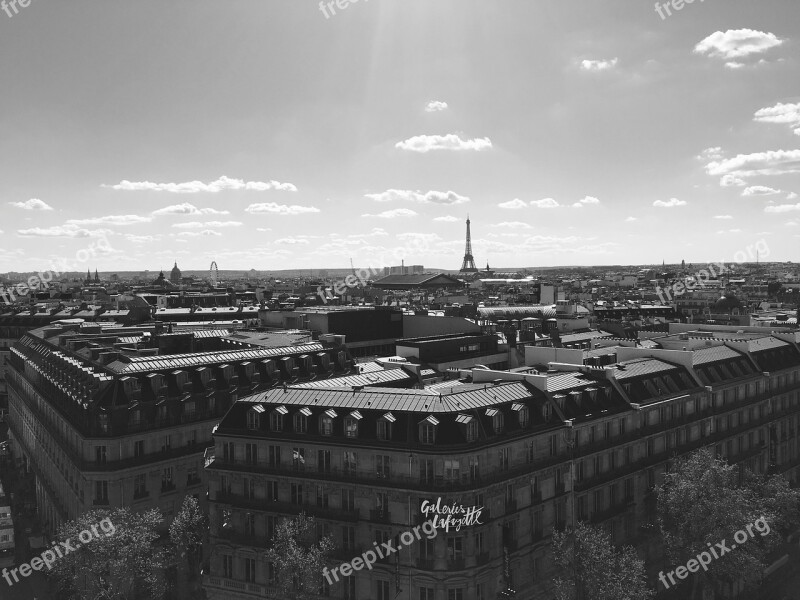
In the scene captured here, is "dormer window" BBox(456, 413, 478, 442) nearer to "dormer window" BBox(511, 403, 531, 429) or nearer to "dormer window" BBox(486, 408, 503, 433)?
"dormer window" BBox(486, 408, 503, 433)

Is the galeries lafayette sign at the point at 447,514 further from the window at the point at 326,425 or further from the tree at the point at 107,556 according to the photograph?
the tree at the point at 107,556

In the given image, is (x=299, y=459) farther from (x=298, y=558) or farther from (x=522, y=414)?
(x=522, y=414)

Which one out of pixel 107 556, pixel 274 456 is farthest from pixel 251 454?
pixel 107 556

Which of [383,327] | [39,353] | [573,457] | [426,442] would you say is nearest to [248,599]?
[426,442]

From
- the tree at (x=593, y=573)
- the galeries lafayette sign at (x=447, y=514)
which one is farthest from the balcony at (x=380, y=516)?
the tree at (x=593, y=573)

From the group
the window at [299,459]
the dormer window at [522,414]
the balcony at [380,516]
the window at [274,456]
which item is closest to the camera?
the balcony at [380,516]

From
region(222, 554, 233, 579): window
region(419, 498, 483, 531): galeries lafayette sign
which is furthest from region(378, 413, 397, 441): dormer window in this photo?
region(222, 554, 233, 579): window
